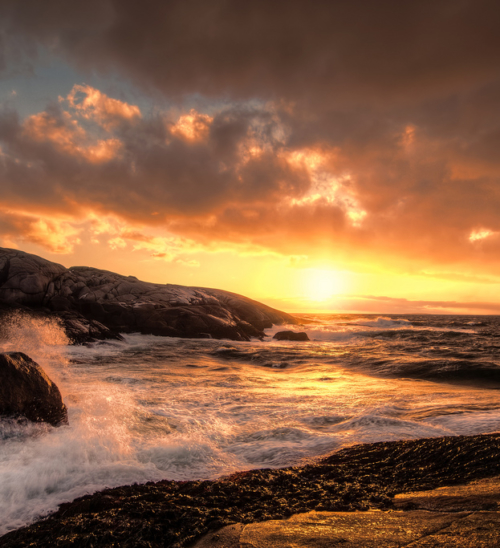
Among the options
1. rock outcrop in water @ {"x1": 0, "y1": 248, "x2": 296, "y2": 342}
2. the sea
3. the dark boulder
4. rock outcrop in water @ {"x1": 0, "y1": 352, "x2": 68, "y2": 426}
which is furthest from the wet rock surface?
the dark boulder

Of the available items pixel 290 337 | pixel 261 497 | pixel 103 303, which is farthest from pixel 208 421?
pixel 290 337

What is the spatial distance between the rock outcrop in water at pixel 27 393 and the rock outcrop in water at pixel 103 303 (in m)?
15.7

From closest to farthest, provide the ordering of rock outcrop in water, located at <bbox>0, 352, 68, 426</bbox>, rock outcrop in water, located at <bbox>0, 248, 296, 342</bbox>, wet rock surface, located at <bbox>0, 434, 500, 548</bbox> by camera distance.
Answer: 1. wet rock surface, located at <bbox>0, 434, 500, 548</bbox>
2. rock outcrop in water, located at <bbox>0, 352, 68, 426</bbox>
3. rock outcrop in water, located at <bbox>0, 248, 296, 342</bbox>

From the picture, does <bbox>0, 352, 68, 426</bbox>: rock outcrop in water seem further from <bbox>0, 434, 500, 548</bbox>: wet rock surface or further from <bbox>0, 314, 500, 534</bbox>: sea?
<bbox>0, 434, 500, 548</bbox>: wet rock surface

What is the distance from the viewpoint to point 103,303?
27281 mm

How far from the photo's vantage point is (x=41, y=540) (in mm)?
2654

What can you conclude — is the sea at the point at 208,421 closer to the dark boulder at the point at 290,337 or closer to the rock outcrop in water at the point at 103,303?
the rock outcrop in water at the point at 103,303

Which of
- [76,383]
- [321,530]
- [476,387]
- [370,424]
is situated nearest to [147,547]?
[321,530]

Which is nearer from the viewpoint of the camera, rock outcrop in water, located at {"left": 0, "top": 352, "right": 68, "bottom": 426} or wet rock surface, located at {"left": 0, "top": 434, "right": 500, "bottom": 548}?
wet rock surface, located at {"left": 0, "top": 434, "right": 500, "bottom": 548}

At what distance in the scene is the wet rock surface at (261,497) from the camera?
2.68 metres

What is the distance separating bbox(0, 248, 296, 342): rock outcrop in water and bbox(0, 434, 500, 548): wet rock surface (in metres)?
18.9

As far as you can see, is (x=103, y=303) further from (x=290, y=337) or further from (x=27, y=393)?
(x=27, y=393)

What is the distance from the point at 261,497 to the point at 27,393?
4.26 meters

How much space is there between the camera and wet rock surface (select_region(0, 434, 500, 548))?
2.68 metres
